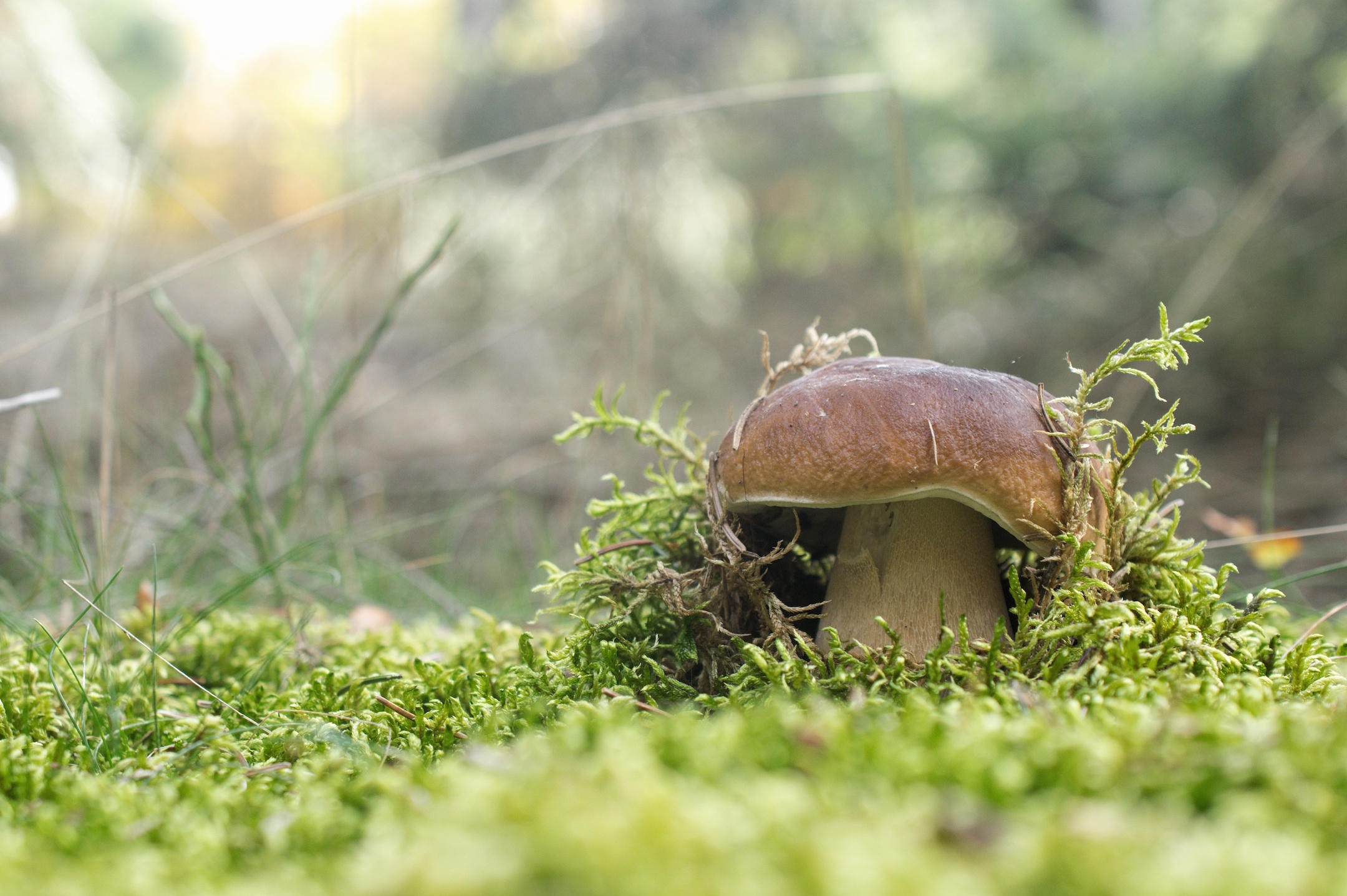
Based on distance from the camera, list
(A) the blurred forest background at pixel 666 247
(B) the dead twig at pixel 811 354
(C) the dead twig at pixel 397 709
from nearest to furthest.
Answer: (C) the dead twig at pixel 397 709 < (B) the dead twig at pixel 811 354 < (A) the blurred forest background at pixel 666 247

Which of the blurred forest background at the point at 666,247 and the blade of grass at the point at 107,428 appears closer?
the blade of grass at the point at 107,428

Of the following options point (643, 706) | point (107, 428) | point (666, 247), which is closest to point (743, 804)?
point (643, 706)

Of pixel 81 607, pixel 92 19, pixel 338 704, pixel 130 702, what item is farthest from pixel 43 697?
pixel 92 19

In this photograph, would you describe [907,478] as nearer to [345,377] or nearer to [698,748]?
[698,748]

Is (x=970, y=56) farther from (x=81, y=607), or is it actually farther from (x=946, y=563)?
(x=81, y=607)

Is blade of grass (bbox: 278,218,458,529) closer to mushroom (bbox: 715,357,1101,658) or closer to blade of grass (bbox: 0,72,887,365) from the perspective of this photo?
blade of grass (bbox: 0,72,887,365)

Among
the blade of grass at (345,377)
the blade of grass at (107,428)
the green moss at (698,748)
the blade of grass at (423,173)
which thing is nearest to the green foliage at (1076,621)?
the green moss at (698,748)

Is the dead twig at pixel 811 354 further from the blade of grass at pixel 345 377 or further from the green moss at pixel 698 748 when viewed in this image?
the blade of grass at pixel 345 377
